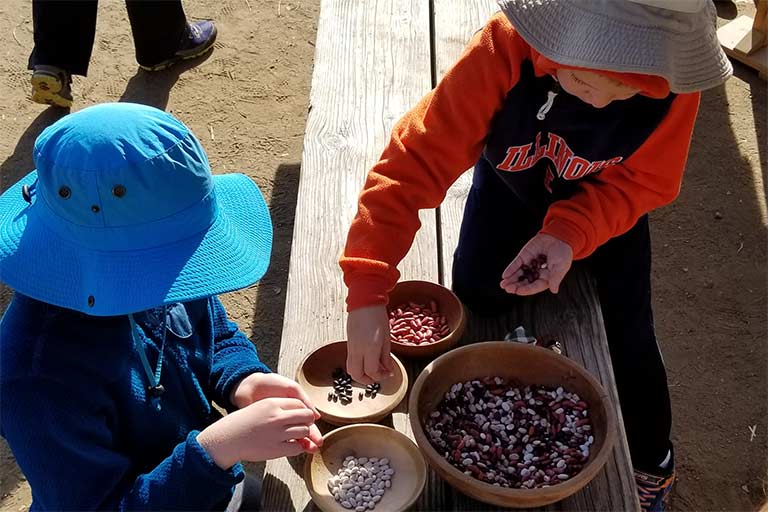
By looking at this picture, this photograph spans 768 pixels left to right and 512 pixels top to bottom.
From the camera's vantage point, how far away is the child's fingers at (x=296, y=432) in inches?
63.4

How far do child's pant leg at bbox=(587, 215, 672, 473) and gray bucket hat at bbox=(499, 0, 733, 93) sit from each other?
701 millimetres

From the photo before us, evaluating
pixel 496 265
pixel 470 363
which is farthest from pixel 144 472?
pixel 496 265

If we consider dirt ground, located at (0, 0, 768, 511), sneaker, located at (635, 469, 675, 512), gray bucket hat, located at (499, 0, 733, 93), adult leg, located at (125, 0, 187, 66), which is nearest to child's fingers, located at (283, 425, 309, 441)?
gray bucket hat, located at (499, 0, 733, 93)

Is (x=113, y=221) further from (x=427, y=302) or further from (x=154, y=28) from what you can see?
(x=154, y=28)

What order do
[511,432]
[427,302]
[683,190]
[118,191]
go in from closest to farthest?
[118,191] < [511,432] < [427,302] < [683,190]

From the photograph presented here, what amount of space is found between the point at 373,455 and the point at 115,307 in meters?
0.67

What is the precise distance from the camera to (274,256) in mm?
3594

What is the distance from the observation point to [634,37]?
1.57 m

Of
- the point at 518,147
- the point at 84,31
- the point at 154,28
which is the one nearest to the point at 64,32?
the point at 84,31

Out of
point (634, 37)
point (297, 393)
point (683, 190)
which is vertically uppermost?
point (634, 37)

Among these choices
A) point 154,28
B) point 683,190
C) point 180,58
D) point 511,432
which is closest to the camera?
point 511,432

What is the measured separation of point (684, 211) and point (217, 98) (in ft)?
8.41

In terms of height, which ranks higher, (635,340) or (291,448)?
(291,448)

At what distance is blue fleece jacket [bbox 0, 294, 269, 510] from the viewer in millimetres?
1444
